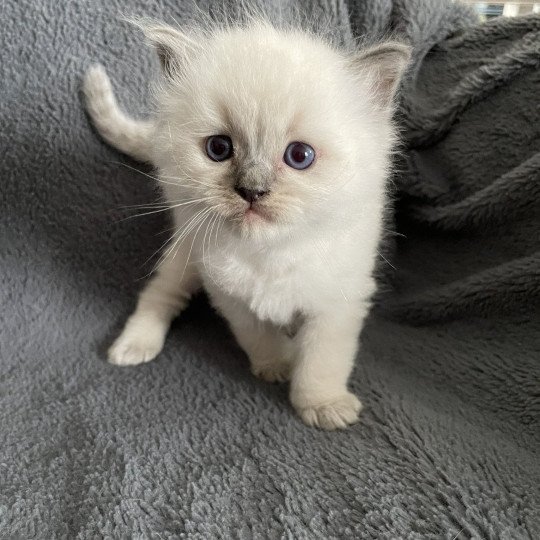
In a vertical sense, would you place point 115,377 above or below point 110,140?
below

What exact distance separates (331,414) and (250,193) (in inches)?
17.3

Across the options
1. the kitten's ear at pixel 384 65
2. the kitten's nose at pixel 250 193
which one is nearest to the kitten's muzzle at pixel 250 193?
the kitten's nose at pixel 250 193

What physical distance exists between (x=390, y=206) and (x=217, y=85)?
0.61 meters

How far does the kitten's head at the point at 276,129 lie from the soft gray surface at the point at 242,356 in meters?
0.39

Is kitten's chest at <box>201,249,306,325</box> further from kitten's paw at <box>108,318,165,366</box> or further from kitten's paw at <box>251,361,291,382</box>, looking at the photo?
kitten's paw at <box>108,318,165,366</box>

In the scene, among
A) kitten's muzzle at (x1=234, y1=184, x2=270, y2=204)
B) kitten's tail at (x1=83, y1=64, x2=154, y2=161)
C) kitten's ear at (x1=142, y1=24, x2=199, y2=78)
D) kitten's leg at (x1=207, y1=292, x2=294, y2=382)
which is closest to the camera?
kitten's muzzle at (x1=234, y1=184, x2=270, y2=204)

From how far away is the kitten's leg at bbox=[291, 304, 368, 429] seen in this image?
1017 millimetres

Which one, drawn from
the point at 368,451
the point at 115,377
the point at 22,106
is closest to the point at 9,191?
the point at 22,106

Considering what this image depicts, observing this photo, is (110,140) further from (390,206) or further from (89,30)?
(390,206)

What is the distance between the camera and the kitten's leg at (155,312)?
1216 mm

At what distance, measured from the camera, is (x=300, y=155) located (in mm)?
830

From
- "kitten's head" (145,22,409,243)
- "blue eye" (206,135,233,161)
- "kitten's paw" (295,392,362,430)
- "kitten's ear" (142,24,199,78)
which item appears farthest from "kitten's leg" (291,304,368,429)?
"kitten's ear" (142,24,199,78)

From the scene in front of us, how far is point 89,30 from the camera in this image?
4.27 ft

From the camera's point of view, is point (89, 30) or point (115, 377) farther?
point (89, 30)
